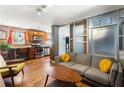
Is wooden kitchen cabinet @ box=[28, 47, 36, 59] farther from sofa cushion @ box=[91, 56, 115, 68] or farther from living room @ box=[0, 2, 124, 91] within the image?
sofa cushion @ box=[91, 56, 115, 68]

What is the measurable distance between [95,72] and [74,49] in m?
1.43

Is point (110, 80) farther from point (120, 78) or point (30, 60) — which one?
point (30, 60)

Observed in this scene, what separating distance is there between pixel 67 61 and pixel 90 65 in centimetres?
75

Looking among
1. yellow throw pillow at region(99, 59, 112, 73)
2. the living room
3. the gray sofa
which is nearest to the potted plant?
the living room

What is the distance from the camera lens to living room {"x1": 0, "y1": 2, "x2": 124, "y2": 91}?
6.56 feet

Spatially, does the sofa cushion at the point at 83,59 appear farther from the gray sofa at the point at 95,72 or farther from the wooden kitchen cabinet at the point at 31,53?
the wooden kitchen cabinet at the point at 31,53

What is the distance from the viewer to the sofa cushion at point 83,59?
270cm

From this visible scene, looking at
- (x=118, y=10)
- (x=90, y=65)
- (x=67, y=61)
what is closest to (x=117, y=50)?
(x=90, y=65)

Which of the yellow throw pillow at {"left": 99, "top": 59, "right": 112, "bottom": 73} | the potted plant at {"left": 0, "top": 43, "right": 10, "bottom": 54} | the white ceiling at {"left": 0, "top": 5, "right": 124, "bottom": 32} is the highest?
the white ceiling at {"left": 0, "top": 5, "right": 124, "bottom": 32}

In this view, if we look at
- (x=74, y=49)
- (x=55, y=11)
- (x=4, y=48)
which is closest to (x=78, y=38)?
(x=74, y=49)

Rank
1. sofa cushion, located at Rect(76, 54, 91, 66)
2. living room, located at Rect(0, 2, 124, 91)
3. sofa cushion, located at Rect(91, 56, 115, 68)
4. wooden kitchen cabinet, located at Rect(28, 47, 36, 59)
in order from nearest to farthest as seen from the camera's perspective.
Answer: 1. living room, located at Rect(0, 2, 124, 91)
2. sofa cushion, located at Rect(91, 56, 115, 68)
3. sofa cushion, located at Rect(76, 54, 91, 66)
4. wooden kitchen cabinet, located at Rect(28, 47, 36, 59)

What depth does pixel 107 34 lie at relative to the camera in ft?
8.07

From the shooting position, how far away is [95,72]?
2.12 meters

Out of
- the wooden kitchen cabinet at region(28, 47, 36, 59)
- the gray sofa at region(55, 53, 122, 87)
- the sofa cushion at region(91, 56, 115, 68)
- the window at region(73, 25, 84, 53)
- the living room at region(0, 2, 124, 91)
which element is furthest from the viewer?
the wooden kitchen cabinet at region(28, 47, 36, 59)
